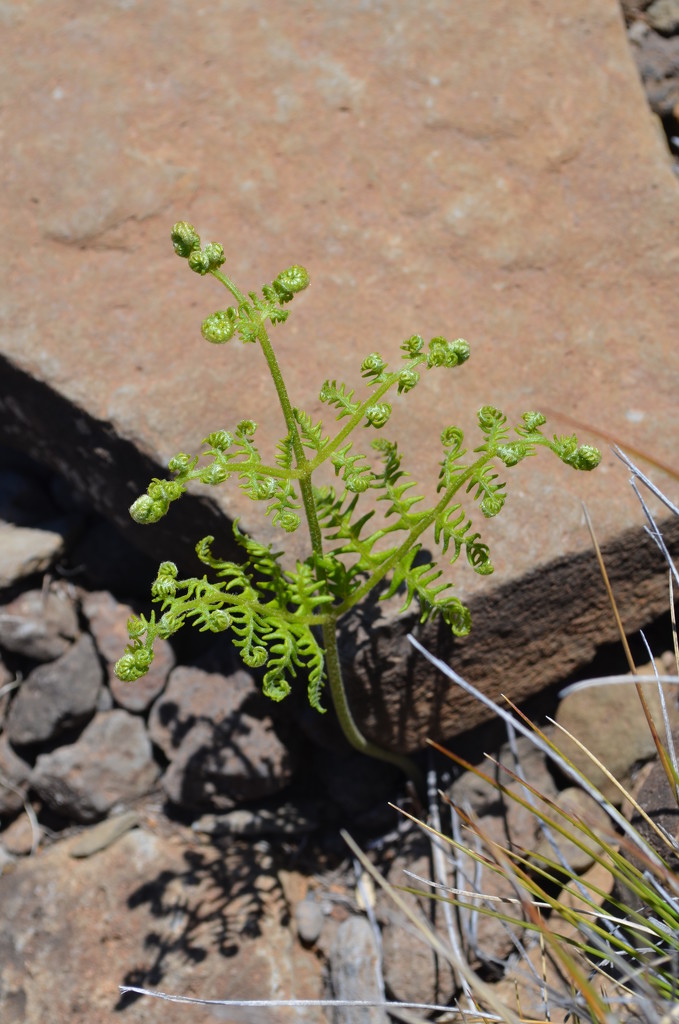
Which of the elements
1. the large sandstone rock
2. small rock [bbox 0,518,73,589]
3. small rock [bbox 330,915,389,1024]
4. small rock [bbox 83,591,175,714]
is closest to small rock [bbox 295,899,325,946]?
small rock [bbox 330,915,389,1024]

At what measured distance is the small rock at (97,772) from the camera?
13.4ft

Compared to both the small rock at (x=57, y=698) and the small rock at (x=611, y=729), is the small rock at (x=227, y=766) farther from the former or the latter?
the small rock at (x=611, y=729)

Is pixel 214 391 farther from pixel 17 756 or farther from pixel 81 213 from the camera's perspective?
pixel 17 756

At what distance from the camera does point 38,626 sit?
4234 millimetres

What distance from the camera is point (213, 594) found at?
2.60 meters

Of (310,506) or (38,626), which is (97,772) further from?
(310,506)

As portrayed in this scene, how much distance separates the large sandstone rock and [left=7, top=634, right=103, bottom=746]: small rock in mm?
677

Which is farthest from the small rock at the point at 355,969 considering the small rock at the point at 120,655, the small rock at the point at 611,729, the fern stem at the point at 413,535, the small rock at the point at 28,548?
the small rock at the point at 28,548

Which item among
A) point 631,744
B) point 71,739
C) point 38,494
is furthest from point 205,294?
point 631,744

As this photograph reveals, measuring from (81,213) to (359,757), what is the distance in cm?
261

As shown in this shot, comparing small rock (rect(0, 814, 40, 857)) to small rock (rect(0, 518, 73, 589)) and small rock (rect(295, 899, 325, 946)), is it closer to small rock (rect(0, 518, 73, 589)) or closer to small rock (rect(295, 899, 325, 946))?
small rock (rect(0, 518, 73, 589))

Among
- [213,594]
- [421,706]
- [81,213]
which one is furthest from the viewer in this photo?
[81,213]

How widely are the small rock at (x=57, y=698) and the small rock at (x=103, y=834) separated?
0.44m

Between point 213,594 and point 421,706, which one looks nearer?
point 213,594
